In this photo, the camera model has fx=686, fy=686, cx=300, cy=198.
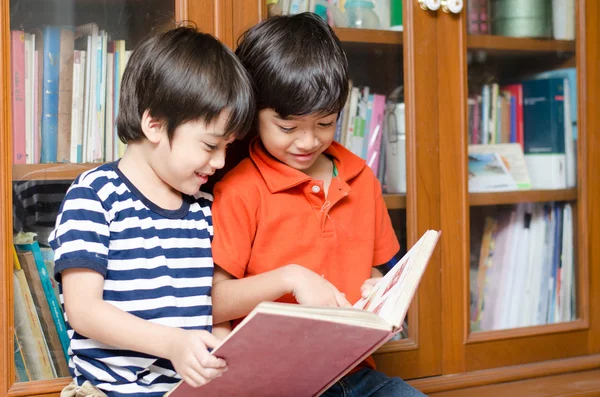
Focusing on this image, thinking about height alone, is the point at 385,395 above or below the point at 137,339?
below

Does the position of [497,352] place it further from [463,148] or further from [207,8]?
[207,8]

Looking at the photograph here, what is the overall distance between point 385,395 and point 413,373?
0.30m

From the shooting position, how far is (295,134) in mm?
1081

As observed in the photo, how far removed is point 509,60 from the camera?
1530 mm

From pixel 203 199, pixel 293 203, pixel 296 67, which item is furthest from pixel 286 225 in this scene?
pixel 296 67

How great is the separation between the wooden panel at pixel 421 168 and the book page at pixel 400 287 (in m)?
0.38

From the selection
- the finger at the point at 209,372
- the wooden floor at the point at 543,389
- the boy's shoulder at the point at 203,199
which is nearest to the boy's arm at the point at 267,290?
the boy's shoulder at the point at 203,199

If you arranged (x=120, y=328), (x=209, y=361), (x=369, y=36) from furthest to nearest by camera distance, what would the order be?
(x=369, y=36) → (x=120, y=328) → (x=209, y=361)

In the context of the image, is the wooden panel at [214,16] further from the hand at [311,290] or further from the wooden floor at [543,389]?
the wooden floor at [543,389]

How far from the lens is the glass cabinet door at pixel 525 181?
1487 millimetres

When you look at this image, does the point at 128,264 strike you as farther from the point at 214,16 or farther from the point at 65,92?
the point at 214,16

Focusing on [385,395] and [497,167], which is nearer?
[385,395]

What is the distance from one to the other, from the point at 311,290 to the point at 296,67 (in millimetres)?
337

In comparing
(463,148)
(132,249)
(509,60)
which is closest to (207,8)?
(132,249)
